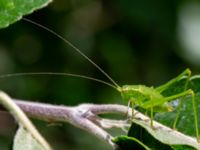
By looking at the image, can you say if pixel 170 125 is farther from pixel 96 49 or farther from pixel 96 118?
pixel 96 49

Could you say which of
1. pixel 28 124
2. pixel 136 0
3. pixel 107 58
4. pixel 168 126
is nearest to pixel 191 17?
pixel 136 0

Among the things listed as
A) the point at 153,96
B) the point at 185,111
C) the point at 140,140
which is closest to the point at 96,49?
the point at 153,96

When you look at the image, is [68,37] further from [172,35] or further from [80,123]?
[80,123]

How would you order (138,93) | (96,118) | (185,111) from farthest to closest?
(138,93)
(185,111)
(96,118)

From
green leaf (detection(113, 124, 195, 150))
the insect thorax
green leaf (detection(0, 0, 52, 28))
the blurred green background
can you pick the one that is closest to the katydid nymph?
the insect thorax

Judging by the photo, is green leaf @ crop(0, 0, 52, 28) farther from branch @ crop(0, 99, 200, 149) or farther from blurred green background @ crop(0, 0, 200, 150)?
blurred green background @ crop(0, 0, 200, 150)

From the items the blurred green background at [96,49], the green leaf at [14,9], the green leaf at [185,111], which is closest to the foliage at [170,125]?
the green leaf at [185,111]
